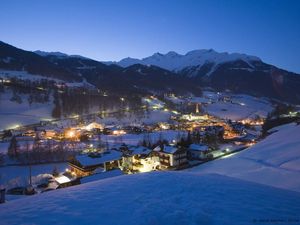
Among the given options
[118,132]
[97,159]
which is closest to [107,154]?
[97,159]

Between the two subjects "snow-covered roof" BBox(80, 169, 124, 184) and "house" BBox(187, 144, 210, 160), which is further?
"house" BBox(187, 144, 210, 160)

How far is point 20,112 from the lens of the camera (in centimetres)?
9256

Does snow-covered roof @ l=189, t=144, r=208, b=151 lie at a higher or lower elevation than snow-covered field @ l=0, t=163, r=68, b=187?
higher

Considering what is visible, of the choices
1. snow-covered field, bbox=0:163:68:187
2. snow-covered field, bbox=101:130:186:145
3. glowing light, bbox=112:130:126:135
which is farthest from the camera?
glowing light, bbox=112:130:126:135

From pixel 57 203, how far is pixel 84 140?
50.5 metres

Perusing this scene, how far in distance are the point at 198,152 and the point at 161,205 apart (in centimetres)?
3130

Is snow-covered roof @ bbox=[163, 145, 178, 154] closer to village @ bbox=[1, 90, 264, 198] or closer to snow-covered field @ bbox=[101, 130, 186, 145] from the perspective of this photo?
village @ bbox=[1, 90, 264, 198]

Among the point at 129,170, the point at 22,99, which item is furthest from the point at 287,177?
the point at 22,99

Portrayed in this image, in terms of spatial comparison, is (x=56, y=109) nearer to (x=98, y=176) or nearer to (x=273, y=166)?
(x=98, y=176)

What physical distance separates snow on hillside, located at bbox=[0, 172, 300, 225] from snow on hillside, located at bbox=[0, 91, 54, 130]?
77.4 meters

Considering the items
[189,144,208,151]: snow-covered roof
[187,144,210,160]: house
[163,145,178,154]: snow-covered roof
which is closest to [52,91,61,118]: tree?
[187,144,210,160]: house

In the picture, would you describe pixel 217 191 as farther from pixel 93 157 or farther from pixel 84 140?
pixel 84 140

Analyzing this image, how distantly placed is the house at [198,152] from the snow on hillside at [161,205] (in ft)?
90.7

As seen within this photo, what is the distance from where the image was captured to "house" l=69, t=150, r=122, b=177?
2930 centimetres
